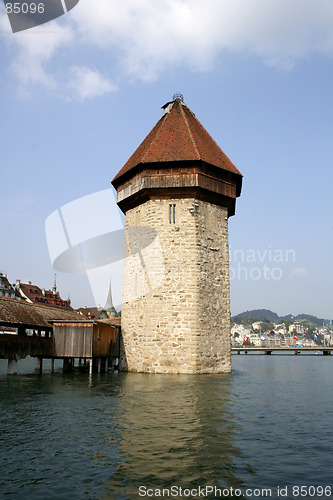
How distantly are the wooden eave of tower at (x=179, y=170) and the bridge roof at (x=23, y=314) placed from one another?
6.56 meters

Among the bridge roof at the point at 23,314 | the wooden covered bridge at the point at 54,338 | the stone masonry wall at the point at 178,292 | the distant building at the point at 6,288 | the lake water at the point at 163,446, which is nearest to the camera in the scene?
the lake water at the point at 163,446

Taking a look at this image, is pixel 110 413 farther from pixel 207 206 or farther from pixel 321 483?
pixel 207 206

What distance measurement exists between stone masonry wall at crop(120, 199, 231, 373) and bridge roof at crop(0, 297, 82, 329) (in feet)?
12.0

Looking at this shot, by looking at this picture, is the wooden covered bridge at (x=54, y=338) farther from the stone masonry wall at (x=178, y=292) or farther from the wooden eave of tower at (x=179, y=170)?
the wooden eave of tower at (x=179, y=170)

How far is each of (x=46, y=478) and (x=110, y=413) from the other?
3906 mm

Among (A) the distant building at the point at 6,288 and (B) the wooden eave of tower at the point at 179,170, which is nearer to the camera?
(B) the wooden eave of tower at the point at 179,170

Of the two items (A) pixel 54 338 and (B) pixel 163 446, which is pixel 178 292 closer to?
(A) pixel 54 338

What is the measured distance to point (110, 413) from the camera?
8.63 metres

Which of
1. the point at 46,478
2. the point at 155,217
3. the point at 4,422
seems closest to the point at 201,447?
the point at 46,478

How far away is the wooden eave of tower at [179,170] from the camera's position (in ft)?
58.6

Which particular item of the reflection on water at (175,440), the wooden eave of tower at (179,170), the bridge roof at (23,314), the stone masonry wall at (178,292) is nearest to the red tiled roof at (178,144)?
the wooden eave of tower at (179,170)

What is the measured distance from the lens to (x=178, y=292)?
17.0 m
